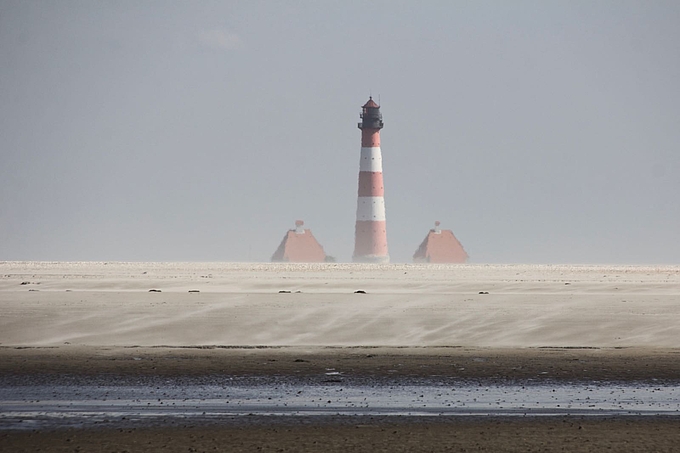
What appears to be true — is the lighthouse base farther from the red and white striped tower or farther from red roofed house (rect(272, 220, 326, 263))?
red roofed house (rect(272, 220, 326, 263))

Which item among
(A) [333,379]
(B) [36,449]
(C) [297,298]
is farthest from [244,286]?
(B) [36,449]

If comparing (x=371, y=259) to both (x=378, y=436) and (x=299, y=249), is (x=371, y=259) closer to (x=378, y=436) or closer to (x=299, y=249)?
(x=299, y=249)

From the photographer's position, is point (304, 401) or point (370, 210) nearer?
point (304, 401)

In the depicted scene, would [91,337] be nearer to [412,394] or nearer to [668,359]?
[412,394]

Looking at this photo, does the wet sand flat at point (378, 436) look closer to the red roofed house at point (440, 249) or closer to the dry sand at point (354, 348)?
the dry sand at point (354, 348)

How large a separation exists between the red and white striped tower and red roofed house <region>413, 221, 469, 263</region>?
44.0ft

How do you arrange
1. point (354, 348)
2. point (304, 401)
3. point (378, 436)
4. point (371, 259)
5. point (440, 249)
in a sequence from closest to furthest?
point (378, 436) < point (304, 401) < point (354, 348) < point (371, 259) < point (440, 249)

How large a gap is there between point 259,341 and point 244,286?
47.3ft

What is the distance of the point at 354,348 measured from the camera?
18172 millimetres

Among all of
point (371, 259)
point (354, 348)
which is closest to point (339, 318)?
point (354, 348)

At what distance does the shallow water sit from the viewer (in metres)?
11.8

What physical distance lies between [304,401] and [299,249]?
264 ft

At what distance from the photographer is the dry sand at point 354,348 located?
10.5 meters

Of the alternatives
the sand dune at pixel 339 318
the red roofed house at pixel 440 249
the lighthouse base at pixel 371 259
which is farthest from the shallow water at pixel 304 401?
the red roofed house at pixel 440 249
